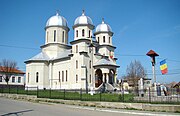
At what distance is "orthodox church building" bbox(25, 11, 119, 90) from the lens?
39.2m

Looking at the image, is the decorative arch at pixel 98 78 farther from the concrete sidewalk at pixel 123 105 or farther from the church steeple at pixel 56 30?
the concrete sidewalk at pixel 123 105

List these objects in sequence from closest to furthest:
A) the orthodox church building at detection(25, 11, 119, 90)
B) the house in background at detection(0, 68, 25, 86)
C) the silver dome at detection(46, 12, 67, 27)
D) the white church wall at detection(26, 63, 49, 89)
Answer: the orthodox church building at detection(25, 11, 119, 90), the white church wall at detection(26, 63, 49, 89), the silver dome at detection(46, 12, 67, 27), the house in background at detection(0, 68, 25, 86)

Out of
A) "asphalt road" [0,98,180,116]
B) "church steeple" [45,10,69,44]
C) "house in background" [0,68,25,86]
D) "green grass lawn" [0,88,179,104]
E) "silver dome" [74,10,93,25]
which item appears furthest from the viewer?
"house in background" [0,68,25,86]

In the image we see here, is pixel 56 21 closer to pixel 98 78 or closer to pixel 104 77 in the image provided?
pixel 98 78

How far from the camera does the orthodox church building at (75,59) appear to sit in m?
39.2

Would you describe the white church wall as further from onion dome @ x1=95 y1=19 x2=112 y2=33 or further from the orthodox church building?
onion dome @ x1=95 y1=19 x2=112 y2=33

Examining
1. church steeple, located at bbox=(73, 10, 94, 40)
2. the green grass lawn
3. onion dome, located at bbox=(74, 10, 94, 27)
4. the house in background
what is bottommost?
the green grass lawn

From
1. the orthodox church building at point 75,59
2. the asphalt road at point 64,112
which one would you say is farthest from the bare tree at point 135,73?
the asphalt road at point 64,112

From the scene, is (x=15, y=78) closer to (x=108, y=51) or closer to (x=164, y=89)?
(x=108, y=51)

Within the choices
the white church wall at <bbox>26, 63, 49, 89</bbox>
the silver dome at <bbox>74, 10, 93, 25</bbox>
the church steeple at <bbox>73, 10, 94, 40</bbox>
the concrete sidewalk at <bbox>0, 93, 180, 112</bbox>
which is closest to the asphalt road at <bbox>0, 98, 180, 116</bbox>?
the concrete sidewalk at <bbox>0, 93, 180, 112</bbox>

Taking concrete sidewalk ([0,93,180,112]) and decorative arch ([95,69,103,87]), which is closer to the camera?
concrete sidewalk ([0,93,180,112])

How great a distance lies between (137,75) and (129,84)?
3515 mm

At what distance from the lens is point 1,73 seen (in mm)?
58750

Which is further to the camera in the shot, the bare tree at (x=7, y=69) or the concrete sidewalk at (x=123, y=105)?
the bare tree at (x=7, y=69)
